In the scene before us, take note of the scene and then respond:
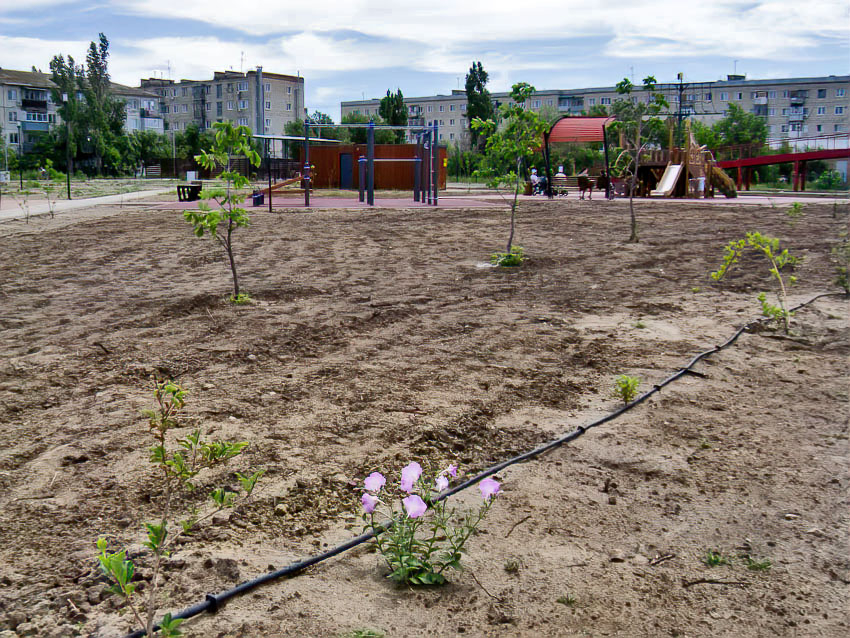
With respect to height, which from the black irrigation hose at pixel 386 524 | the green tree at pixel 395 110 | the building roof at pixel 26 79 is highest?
the building roof at pixel 26 79

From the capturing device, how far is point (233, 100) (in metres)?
94.8

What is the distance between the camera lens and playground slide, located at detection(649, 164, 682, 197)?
26.1 m

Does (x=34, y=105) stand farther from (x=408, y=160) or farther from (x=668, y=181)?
(x=668, y=181)

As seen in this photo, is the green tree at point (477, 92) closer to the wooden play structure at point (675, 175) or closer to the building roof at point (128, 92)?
the wooden play structure at point (675, 175)

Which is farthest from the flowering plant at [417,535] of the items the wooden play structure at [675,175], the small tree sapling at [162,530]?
the wooden play structure at [675,175]

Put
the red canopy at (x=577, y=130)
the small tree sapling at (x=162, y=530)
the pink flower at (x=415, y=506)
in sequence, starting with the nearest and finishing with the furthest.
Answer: the small tree sapling at (x=162, y=530) → the pink flower at (x=415, y=506) → the red canopy at (x=577, y=130)

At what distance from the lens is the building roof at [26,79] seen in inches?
2955

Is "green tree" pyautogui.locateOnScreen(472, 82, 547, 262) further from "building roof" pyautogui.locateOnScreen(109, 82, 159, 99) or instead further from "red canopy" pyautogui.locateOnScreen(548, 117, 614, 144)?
"building roof" pyautogui.locateOnScreen(109, 82, 159, 99)

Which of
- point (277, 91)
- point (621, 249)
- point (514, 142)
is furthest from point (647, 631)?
point (277, 91)

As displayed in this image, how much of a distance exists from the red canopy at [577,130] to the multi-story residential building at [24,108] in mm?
59468

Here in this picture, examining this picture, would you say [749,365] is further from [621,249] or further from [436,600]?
[621,249]

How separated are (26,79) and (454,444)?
290 ft

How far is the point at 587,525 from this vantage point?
A: 2834 mm

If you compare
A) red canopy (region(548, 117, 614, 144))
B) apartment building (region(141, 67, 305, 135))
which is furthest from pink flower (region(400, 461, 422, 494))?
apartment building (region(141, 67, 305, 135))
